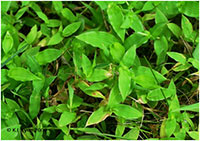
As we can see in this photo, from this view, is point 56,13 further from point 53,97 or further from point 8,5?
point 53,97

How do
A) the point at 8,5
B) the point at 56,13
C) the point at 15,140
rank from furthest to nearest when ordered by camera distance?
Result: the point at 56,13, the point at 8,5, the point at 15,140

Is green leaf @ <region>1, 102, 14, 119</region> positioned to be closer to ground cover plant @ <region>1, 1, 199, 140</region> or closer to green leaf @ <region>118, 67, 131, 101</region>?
ground cover plant @ <region>1, 1, 199, 140</region>

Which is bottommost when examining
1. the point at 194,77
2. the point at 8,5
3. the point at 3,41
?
the point at 194,77

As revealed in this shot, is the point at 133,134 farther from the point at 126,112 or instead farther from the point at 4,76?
the point at 4,76

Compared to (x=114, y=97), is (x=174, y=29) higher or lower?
higher

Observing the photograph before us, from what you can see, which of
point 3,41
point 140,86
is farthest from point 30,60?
point 140,86

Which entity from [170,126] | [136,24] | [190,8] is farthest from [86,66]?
[190,8]
